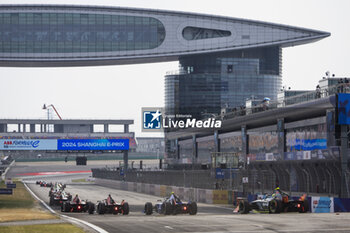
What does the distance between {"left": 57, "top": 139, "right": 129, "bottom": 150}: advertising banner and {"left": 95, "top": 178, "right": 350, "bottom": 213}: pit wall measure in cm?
537

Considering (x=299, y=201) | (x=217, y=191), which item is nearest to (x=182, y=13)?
(x=217, y=191)

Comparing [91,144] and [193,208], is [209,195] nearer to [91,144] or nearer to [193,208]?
[193,208]

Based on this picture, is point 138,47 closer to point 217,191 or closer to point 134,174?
point 134,174

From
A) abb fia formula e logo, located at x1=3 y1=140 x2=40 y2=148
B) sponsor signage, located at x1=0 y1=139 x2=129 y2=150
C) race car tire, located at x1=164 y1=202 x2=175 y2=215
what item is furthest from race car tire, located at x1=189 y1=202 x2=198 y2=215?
abb fia formula e logo, located at x1=3 y1=140 x2=40 y2=148

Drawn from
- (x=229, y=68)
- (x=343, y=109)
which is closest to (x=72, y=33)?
(x=229, y=68)

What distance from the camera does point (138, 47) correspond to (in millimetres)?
133250

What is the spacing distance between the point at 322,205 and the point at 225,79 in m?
107

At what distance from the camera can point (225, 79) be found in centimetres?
14612

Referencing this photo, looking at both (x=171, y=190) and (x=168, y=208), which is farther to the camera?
(x=171, y=190)

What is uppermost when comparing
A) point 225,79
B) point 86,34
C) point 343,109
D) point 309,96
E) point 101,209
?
point 86,34

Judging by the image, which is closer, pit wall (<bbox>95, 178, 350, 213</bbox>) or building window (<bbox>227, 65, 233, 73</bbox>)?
pit wall (<bbox>95, 178, 350, 213</bbox>)

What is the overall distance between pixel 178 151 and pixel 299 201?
296ft

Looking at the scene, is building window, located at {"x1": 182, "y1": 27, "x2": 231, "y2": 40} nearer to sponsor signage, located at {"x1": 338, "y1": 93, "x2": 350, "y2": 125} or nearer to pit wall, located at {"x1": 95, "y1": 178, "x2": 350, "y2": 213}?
pit wall, located at {"x1": 95, "y1": 178, "x2": 350, "y2": 213}

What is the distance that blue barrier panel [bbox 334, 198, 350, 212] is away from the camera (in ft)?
129
